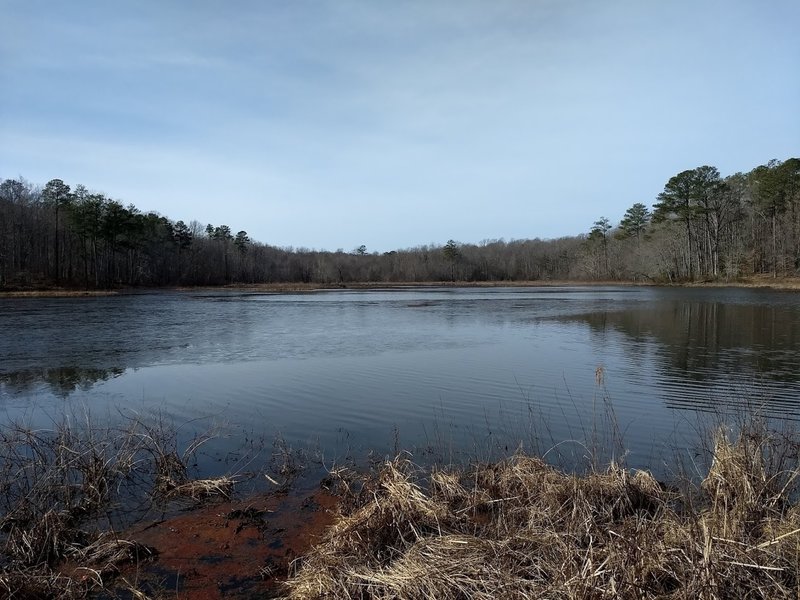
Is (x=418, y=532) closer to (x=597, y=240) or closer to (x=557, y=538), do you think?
(x=557, y=538)

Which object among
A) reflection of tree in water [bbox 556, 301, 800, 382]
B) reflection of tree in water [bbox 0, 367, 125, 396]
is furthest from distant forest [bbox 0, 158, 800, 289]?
reflection of tree in water [bbox 0, 367, 125, 396]

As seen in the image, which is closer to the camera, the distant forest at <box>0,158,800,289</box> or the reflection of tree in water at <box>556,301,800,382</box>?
the reflection of tree in water at <box>556,301,800,382</box>

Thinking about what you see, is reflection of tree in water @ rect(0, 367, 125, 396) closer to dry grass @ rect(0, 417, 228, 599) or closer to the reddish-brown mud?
dry grass @ rect(0, 417, 228, 599)

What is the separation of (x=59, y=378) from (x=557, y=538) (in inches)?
576

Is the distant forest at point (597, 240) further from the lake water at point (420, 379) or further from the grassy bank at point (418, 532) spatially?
the grassy bank at point (418, 532)

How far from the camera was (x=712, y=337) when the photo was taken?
20.1 metres

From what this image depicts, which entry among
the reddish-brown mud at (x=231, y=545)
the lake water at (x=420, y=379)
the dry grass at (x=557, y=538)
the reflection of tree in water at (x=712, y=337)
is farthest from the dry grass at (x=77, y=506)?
the reflection of tree in water at (x=712, y=337)

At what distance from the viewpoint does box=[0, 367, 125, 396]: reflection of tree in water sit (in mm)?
12844

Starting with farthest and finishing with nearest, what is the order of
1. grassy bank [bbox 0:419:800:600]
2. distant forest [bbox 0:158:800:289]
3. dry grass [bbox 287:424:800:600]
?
distant forest [bbox 0:158:800:289], grassy bank [bbox 0:419:800:600], dry grass [bbox 287:424:800:600]

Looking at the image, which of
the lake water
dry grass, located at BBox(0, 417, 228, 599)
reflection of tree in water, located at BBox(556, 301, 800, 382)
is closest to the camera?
dry grass, located at BBox(0, 417, 228, 599)

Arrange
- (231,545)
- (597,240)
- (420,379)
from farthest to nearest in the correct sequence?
(597,240) → (420,379) → (231,545)

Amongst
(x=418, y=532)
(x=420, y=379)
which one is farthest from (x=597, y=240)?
(x=418, y=532)

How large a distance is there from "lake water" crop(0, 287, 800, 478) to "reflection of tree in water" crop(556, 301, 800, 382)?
11 centimetres

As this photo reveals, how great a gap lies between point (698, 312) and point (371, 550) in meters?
31.5
